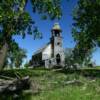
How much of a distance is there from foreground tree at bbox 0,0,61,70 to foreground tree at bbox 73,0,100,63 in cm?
1990

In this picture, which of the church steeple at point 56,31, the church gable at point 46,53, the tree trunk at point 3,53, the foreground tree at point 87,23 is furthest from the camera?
the church gable at point 46,53

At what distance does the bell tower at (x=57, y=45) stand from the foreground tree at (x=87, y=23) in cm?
6642

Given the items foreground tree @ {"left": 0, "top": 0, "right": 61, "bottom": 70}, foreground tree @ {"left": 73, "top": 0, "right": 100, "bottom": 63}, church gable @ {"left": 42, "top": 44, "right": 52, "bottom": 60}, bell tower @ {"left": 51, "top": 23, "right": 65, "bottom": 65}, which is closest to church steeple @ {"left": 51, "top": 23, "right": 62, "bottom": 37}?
bell tower @ {"left": 51, "top": 23, "right": 65, "bottom": 65}

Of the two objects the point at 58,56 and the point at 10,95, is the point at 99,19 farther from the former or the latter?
the point at 58,56

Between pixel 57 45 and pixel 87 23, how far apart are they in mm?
75560

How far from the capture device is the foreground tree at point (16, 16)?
22.0m

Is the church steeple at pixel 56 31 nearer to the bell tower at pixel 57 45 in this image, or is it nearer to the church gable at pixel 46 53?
the bell tower at pixel 57 45

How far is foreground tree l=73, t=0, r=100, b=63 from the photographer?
46.6 m

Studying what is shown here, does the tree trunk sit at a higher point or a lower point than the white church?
lower

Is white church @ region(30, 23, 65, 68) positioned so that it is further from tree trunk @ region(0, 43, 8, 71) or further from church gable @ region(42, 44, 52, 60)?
tree trunk @ region(0, 43, 8, 71)

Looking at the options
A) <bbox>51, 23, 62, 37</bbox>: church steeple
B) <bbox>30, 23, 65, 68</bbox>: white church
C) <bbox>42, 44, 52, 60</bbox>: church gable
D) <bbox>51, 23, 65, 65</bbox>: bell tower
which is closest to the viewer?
<bbox>30, 23, 65, 68</bbox>: white church

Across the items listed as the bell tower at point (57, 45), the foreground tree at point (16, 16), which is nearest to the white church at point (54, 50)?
the bell tower at point (57, 45)

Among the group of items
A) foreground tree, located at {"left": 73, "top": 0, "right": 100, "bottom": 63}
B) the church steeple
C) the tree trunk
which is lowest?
the tree trunk

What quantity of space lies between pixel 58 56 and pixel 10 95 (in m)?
105
